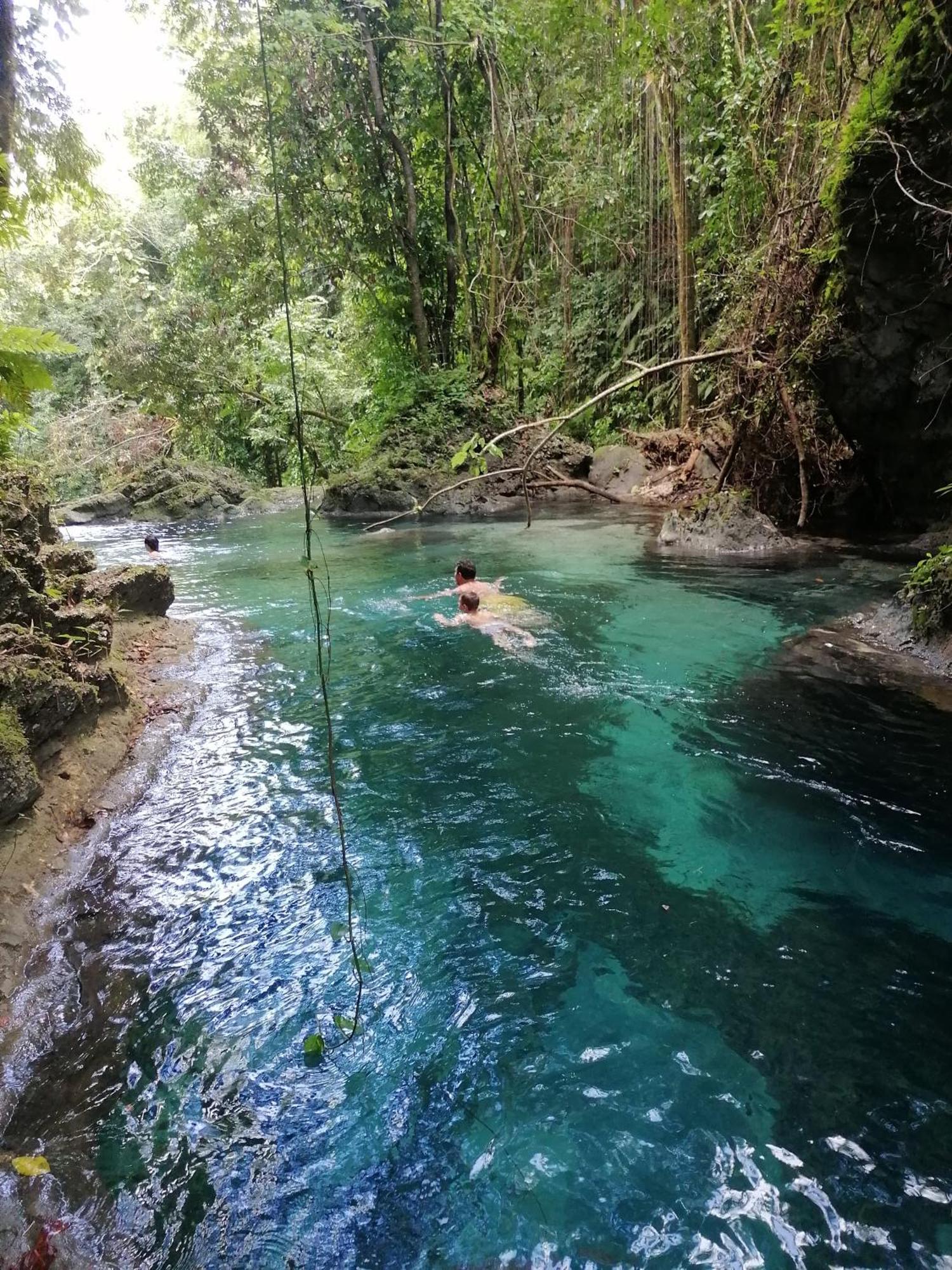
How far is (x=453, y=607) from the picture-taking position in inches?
385

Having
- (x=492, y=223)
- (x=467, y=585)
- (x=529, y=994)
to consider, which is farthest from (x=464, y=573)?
(x=492, y=223)

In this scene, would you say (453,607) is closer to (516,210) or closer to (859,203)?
(859,203)

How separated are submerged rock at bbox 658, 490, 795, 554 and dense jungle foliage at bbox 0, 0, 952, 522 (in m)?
0.70

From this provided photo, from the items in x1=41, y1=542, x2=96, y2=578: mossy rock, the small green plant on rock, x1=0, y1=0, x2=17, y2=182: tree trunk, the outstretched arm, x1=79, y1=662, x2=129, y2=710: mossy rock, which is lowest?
the outstretched arm

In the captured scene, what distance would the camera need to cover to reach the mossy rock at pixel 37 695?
15.1 feet

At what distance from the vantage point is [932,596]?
22.5 ft

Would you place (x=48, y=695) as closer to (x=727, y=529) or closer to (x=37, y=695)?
(x=37, y=695)

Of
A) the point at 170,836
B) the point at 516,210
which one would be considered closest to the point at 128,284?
the point at 516,210

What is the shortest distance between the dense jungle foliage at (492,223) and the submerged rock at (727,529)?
698 millimetres

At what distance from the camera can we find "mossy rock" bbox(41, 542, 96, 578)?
22.7ft

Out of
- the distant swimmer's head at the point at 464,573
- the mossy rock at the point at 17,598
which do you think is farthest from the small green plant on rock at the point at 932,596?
the mossy rock at the point at 17,598

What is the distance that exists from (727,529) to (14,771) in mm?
10593

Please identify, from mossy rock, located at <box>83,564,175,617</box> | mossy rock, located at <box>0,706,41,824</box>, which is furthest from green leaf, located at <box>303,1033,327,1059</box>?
mossy rock, located at <box>83,564,175,617</box>

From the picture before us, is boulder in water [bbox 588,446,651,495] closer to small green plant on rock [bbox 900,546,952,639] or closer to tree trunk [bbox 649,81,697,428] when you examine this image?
tree trunk [bbox 649,81,697,428]
